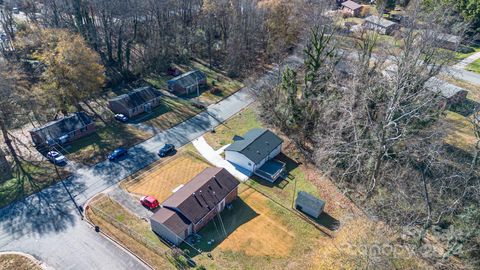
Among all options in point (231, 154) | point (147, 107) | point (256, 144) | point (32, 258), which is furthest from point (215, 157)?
point (32, 258)

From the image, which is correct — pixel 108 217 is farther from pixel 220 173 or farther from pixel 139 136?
pixel 139 136

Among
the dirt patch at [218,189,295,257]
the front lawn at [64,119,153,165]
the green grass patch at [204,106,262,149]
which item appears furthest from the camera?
the green grass patch at [204,106,262,149]

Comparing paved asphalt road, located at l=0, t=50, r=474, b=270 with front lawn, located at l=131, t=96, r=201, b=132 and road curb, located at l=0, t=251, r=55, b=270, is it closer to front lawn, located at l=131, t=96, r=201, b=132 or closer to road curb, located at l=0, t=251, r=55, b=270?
road curb, located at l=0, t=251, r=55, b=270

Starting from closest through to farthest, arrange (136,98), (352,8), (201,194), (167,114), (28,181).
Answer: (201,194), (28,181), (136,98), (167,114), (352,8)

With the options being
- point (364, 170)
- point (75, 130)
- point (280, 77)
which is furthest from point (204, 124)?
point (364, 170)

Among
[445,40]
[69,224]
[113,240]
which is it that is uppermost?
[445,40]

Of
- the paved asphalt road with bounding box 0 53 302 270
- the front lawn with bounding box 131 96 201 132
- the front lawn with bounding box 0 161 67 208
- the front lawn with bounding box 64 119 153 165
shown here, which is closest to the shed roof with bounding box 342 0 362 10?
the front lawn with bounding box 131 96 201 132

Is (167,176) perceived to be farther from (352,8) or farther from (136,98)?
(352,8)
